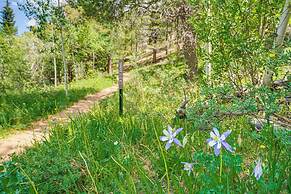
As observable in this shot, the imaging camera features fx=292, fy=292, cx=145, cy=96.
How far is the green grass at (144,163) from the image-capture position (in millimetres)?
1591

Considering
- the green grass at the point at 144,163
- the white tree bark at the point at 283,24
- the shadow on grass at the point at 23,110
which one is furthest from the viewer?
the shadow on grass at the point at 23,110

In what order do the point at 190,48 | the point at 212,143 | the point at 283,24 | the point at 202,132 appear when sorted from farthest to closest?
the point at 190,48, the point at 202,132, the point at 283,24, the point at 212,143

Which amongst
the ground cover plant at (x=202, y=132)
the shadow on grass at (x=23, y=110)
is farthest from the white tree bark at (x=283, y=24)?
the shadow on grass at (x=23, y=110)

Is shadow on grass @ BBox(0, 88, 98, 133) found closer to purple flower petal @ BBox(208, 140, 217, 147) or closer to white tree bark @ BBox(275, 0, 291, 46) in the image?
white tree bark @ BBox(275, 0, 291, 46)

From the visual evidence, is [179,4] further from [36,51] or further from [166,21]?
[36,51]

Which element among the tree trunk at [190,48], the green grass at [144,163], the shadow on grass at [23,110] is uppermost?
the tree trunk at [190,48]

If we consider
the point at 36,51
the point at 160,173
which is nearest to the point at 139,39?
the point at 36,51

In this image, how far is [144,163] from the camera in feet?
9.14

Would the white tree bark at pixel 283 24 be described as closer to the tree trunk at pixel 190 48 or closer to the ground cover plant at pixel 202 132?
the ground cover plant at pixel 202 132

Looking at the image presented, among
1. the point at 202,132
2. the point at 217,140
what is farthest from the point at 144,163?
the point at 217,140

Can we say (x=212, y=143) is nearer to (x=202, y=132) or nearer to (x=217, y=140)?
(x=217, y=140)

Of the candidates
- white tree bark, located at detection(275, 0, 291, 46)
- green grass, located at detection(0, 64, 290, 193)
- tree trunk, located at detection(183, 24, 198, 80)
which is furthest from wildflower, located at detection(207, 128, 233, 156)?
tree trunk, located at detection(183, 24, 198, 80)

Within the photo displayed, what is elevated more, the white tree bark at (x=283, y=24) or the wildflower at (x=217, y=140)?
the white tree bark at (x=283, y=24)

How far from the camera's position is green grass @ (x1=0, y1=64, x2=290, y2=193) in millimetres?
1591
